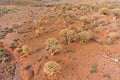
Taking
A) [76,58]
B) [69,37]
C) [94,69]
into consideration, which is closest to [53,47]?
[76,58]

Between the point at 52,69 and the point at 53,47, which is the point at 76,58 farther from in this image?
the point at 52,69

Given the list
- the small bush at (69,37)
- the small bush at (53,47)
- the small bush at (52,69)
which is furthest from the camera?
the small bush at (69,37)

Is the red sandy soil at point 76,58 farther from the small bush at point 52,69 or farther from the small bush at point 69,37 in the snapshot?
the small bush at point 69,37

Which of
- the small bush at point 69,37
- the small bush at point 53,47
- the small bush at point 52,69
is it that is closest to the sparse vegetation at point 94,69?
the small bush at point 52,69

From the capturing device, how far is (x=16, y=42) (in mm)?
21000

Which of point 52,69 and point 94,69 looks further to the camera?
point 94,69

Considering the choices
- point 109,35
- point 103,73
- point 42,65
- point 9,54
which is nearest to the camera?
point 103,73

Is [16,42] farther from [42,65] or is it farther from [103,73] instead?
[103,73]

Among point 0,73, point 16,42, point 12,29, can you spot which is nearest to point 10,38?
point 16,42

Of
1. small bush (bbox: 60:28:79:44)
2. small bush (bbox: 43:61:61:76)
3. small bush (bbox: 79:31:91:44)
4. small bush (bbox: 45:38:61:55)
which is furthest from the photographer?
small bush (bbox: 60:28:79:44)

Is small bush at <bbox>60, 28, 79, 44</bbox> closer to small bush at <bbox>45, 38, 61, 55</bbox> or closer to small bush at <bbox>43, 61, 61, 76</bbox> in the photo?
small bush at <bbox>45, 38, 61, 55</bbox>

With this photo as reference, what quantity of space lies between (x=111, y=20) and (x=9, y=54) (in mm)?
12266

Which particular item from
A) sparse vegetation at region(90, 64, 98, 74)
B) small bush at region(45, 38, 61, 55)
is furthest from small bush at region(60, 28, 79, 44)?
sparse vegetation at region(90, 64, 98, 74)

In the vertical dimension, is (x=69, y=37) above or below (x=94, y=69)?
above
